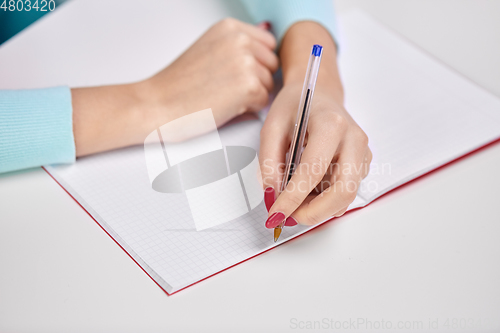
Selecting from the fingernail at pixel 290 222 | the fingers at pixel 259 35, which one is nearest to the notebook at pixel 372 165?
the fingernail at pixel 290 222

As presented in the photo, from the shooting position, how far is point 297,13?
2.64 feet

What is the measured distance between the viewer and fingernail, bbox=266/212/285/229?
1.57ft

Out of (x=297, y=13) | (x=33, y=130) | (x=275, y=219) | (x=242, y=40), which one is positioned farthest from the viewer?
(x=297, y=13)

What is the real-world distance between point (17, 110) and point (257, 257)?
0.36m

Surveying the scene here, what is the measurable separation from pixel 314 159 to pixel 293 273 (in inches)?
4.7

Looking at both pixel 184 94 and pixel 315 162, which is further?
pixel 184 94

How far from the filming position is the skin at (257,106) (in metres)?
0.50

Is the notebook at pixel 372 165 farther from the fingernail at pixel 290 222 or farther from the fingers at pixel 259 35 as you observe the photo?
the fingers at pixel 259 35

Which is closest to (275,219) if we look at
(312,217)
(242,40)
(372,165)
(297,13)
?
(312,217)

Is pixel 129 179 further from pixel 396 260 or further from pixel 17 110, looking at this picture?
pixel 396 260

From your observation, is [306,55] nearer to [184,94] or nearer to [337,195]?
[184,94]

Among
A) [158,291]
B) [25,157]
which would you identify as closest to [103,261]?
[158,291]

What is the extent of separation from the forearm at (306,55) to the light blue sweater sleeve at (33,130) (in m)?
0.31

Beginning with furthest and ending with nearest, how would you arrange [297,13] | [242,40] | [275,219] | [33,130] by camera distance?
[297,13] → [242,40] → [33,130] → [275,219]
